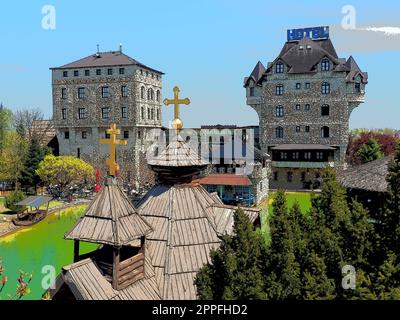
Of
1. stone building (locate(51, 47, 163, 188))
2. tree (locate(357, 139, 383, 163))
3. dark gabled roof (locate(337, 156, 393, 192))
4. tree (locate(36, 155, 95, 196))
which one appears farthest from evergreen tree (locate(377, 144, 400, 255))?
tree (locate(357, 139, 383, 163))

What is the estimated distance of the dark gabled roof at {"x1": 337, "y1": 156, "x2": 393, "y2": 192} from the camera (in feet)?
57.8

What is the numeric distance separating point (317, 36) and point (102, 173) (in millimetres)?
31003

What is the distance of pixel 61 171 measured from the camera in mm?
38875

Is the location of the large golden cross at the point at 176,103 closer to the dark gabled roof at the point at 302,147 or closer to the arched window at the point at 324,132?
the dark gabled roof at the point at 302,147

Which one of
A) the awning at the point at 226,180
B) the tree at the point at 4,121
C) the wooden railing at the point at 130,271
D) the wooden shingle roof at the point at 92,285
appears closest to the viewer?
the wooden shingle roof at the point at 92,285

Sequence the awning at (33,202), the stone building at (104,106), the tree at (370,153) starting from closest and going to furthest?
1. the awning at (33,202)
2. the stone building at (104,106)
3. the tree at (370,153)

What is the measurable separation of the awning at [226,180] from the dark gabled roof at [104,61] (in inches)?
656

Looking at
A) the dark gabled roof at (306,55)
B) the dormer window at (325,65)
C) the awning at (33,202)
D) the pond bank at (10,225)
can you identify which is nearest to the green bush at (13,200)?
the pond bank at (10,225)

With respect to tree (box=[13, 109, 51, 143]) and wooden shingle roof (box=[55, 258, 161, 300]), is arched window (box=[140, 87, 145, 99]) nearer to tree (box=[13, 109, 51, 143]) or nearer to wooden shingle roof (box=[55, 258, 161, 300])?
tree (box=[13, 109, 51, 143])

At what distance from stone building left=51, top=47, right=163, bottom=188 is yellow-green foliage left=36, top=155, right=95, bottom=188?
19.8 ft

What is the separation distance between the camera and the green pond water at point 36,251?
18109 mm

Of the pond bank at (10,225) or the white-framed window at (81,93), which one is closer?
the pond bank at (10,225)

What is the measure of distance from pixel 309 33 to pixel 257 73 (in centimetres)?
794

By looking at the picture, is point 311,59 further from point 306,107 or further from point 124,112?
point 124,112
